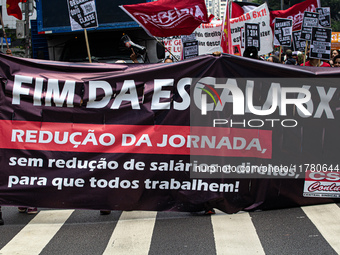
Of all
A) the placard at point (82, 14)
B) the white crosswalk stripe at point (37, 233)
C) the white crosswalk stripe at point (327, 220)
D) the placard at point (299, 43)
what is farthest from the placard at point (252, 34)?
the white crosswalk stripe at point (37, 233)

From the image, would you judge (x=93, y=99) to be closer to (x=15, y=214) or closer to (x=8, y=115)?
(x=8, y=115)

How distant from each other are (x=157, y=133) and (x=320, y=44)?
17.0ft

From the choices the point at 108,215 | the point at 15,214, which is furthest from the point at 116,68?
the point at 15,214

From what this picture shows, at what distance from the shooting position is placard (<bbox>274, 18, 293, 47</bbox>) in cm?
1351

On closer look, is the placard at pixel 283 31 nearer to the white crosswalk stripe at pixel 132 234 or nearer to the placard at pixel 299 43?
the placard at pixel 299 43

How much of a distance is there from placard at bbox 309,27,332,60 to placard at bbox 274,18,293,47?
10.7 feet

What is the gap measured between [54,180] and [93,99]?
1081 millimetres

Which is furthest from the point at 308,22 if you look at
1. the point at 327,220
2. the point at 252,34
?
the point at 327,220

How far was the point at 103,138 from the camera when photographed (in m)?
6.19

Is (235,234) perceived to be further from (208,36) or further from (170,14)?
(208,36)

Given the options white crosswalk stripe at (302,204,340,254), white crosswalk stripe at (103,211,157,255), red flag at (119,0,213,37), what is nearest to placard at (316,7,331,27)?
red flag at (119,0,213,37)

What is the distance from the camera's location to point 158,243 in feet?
17.5

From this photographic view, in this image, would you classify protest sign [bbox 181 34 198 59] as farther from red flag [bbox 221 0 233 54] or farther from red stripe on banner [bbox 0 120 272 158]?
red stripe on banner [bbox 0 120 272 158]

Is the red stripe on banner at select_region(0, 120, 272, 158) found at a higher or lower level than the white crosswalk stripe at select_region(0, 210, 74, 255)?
higher
